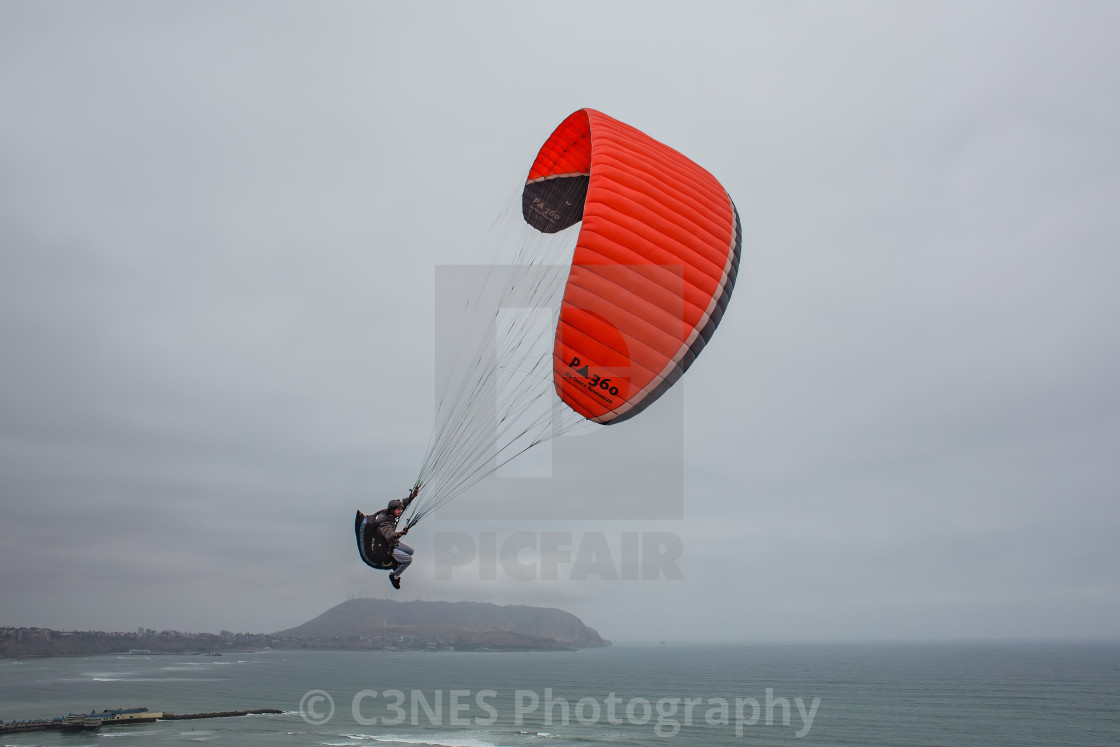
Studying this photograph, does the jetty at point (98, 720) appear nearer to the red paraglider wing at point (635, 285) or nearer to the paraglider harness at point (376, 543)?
the paraglider harness at point (376, 543)

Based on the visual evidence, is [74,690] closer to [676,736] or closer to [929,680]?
[676,736]

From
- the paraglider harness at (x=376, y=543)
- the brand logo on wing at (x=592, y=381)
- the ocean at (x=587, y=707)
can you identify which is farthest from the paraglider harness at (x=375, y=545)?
the ocean at (x=587, y=707)

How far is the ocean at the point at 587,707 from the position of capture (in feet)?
133

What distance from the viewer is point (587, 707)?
56.6 m

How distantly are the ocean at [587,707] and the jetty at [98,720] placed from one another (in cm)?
96

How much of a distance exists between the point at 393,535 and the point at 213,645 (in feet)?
629

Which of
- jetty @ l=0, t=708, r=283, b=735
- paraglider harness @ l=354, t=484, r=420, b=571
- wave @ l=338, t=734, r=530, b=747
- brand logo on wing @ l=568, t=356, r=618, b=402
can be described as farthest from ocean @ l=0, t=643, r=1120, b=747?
brand logo on wing @ l=568, t=356, r=618, b=402

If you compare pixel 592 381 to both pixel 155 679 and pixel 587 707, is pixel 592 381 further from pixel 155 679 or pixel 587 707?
pixel 155 679

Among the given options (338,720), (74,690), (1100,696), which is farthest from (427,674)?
(1100,696)

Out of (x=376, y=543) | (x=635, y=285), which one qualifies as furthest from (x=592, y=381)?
(x=376, y=543)

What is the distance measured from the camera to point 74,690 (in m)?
65.2

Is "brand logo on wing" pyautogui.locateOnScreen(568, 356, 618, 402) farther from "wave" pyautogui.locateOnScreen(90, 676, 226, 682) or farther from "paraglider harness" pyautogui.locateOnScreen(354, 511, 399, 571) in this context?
"wave" pyautogui.locateOnScreen(90, 676, 226, 682)
